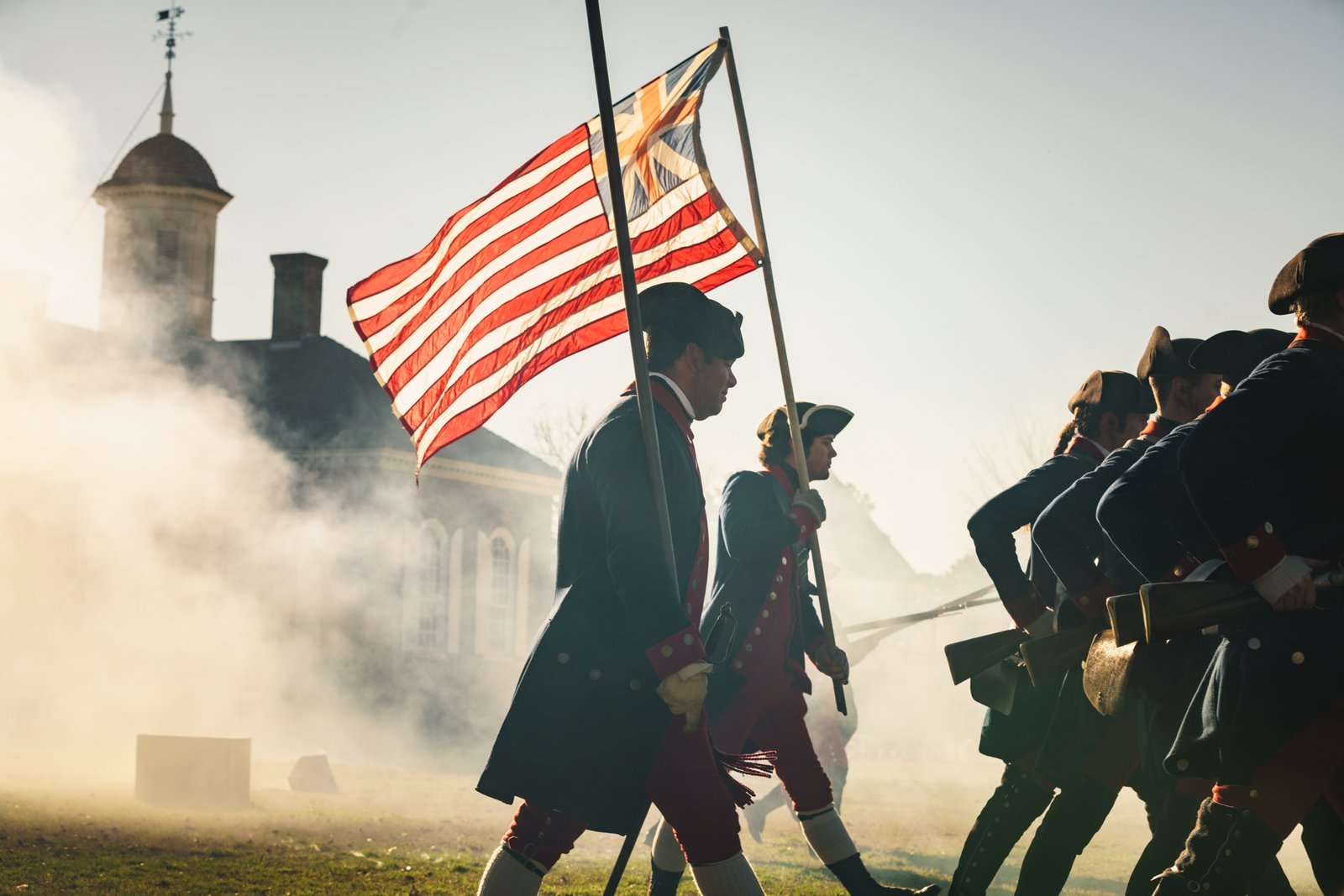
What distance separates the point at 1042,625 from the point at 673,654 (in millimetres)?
1963

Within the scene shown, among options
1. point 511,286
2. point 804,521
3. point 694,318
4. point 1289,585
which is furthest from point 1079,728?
point 511,286

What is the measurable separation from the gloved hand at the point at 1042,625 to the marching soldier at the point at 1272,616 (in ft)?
5.76

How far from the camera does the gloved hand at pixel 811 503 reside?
6.08m

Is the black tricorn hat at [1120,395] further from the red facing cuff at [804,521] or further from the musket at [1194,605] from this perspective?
the musket at [1194,605]

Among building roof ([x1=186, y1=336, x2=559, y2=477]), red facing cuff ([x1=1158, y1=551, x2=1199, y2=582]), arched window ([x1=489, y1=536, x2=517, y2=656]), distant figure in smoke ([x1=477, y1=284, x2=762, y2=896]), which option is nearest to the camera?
distant figure in smoke ([x1=477, y1=284, x2=762, y2=896])

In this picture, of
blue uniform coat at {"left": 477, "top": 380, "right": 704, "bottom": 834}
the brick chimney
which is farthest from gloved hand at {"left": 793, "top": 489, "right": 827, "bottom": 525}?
the brick chimney

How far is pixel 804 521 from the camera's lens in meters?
6.06

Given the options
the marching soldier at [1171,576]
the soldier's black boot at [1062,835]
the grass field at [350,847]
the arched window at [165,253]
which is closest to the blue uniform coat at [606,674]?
the marching soldier at [1171,576]

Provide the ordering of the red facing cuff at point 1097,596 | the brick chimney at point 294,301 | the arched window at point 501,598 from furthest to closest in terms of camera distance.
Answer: the brick chimney at point 294,301 → the arched window at point 501,598 → the red facing cuff at point 1097,596

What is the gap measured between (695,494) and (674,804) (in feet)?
3.05

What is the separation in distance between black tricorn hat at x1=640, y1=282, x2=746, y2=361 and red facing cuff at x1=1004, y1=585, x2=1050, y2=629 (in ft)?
4.89

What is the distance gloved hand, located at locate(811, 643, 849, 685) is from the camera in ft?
22.1

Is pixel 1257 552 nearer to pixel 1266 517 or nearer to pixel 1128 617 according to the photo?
pixel 1266 517

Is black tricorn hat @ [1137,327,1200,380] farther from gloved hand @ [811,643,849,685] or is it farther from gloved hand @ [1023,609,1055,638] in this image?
gloved hand @ [811,643,849,685]
